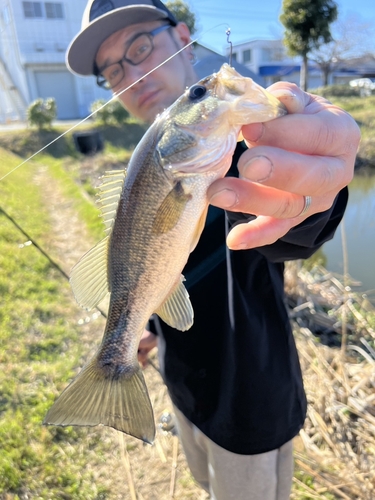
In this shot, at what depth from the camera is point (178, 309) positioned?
1378 mm

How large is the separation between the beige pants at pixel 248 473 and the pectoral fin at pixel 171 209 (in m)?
1.26

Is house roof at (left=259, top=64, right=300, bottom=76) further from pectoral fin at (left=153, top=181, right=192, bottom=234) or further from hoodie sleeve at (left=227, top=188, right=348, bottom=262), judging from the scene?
pectoral fin at (left=153, top=181, right=192, bottom=234)

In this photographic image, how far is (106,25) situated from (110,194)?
→ 146 cm

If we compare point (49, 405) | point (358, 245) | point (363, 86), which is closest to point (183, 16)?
point (49, 405)

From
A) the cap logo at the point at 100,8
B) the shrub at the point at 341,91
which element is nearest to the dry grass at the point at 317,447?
the cap logo at the point at 100,8

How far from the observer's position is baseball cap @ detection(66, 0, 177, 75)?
2191 mm

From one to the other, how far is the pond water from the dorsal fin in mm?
4668

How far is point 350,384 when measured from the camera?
3543 millimetres

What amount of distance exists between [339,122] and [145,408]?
3.83 ft

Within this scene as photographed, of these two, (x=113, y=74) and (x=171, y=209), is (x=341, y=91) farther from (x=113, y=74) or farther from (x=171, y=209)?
(x=171, y=209)

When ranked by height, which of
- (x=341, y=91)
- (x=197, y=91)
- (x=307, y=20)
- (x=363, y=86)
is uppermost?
(x=307, y=20)

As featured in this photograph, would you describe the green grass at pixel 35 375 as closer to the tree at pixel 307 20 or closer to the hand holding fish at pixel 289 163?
the hand holding fish at pixel 289 163

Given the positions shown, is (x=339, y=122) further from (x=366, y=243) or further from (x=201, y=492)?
(x=366, y=243)

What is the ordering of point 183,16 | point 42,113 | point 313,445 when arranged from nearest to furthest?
point 183,16, point 313,445, point 42,113
